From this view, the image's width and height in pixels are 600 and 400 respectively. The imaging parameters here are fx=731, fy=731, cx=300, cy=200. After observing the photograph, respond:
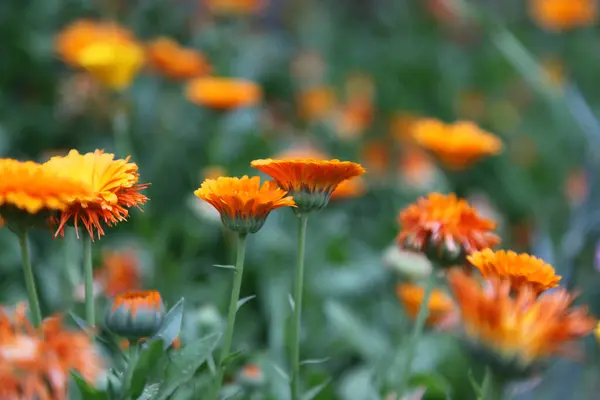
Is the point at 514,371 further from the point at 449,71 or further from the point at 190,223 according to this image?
the point at 449,71

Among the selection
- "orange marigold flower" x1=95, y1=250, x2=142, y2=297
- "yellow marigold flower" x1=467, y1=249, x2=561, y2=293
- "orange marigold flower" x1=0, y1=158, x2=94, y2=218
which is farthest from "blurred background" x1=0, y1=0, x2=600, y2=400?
"orange marigold flower" x1=0, y1=158, x2=94, y2=218

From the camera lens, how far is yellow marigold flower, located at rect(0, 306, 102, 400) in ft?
1.33

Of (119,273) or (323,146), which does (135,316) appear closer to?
(119,273)

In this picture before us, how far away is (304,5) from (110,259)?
1.68 m

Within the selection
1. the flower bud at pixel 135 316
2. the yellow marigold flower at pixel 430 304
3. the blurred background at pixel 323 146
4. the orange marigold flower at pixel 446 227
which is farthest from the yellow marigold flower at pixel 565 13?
the flower bud at pixel 135 316

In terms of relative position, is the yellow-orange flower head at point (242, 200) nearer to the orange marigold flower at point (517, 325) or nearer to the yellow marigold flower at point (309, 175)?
the yellow marigold flower at point (309, 175)

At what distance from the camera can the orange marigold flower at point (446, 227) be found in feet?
2.02

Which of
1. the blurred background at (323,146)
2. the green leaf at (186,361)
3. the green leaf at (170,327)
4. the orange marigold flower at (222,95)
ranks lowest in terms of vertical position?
the blurred background at (323,146)

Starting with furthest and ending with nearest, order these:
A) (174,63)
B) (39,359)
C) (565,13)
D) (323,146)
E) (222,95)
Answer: (565,13)
(323,146)
(174,63)
(222,95)
(39,359)

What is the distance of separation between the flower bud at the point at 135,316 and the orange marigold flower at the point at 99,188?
55mm

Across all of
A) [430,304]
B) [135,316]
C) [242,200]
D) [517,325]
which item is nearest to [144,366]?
[135,316]

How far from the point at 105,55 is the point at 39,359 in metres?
0.93

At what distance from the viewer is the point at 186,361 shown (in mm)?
560

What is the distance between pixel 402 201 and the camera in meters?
1.58
